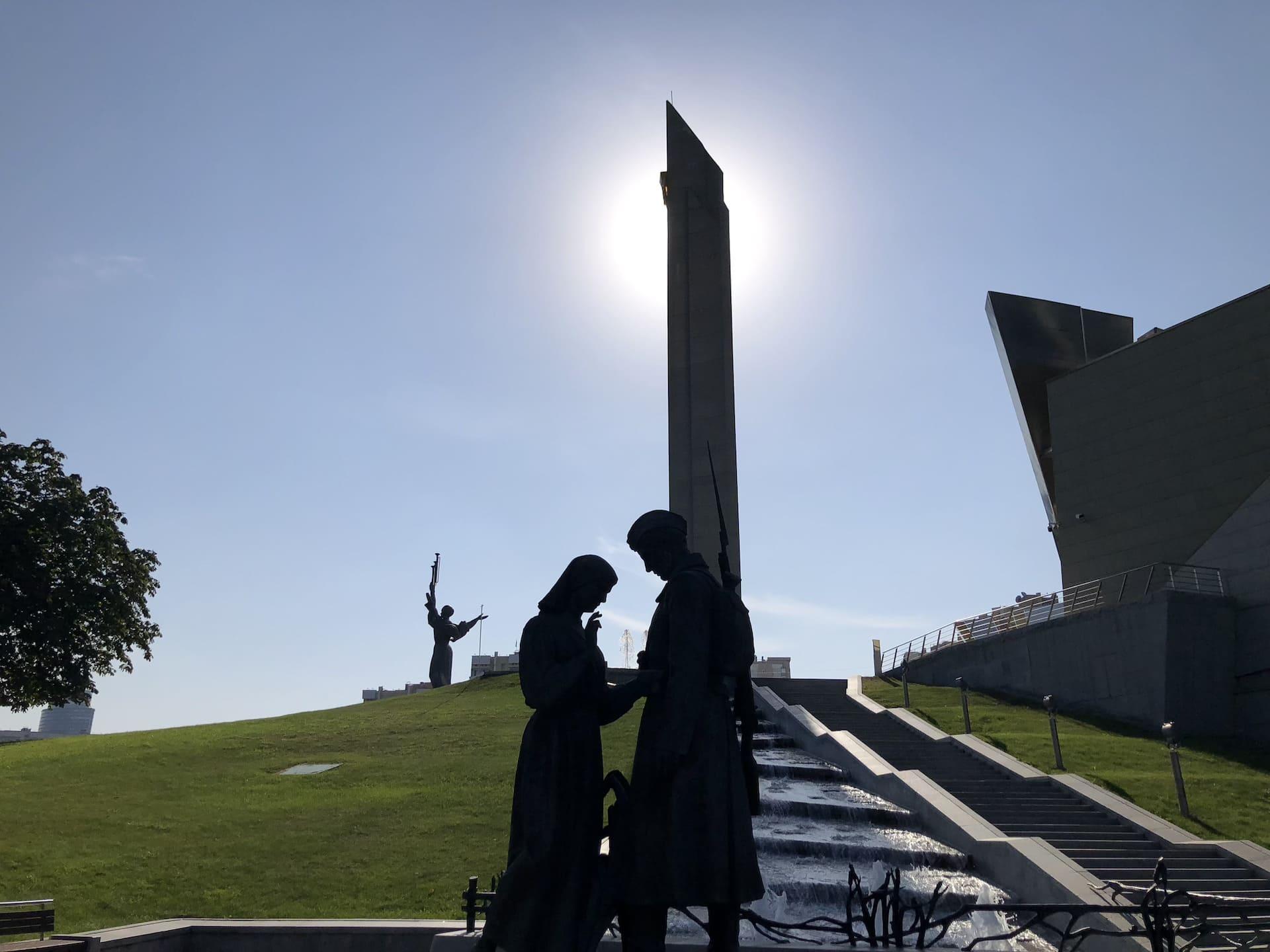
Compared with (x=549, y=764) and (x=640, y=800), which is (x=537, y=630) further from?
(x=640, y=800)

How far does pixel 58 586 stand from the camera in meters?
16.3

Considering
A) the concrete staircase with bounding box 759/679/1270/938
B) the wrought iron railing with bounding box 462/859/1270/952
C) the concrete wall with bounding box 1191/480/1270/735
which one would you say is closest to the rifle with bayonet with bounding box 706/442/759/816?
the wrought iron railing with bounding box 462/859/1270/952

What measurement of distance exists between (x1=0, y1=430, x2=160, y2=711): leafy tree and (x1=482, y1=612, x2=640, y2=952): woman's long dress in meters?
14.1

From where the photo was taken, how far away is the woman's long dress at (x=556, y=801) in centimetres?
485

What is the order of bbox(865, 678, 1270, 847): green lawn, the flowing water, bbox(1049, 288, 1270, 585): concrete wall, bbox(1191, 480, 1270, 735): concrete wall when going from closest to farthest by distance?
the flowing water → bbox(865, 678, 1270, 847): green lawn → bbox(1191, 480, 1270, 735): concrete wall → bbox(1049, 288, 1270, 585): concrete wall

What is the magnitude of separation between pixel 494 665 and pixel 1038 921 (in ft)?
122

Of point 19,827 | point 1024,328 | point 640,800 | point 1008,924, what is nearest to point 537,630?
point 640,800

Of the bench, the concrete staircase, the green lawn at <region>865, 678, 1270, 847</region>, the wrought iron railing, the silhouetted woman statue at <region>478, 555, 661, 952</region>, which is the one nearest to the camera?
the silhouetted woman statue at <region>478, 555, 661, 952</region>

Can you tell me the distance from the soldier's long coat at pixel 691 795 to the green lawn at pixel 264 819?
21.5 feet

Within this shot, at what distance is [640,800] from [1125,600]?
950 inches

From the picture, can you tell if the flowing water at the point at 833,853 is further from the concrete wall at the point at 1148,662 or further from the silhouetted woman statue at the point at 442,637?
the silhouetted woman statue at the point at 442,637

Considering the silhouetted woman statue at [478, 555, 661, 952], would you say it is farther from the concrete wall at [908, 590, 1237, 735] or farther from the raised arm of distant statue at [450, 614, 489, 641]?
the raised arm of distant statue at [450, 614, 489, 641]

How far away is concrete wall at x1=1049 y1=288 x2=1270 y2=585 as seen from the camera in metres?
27.4

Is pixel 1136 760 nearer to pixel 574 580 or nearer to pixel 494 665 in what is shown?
pixel 574 580
